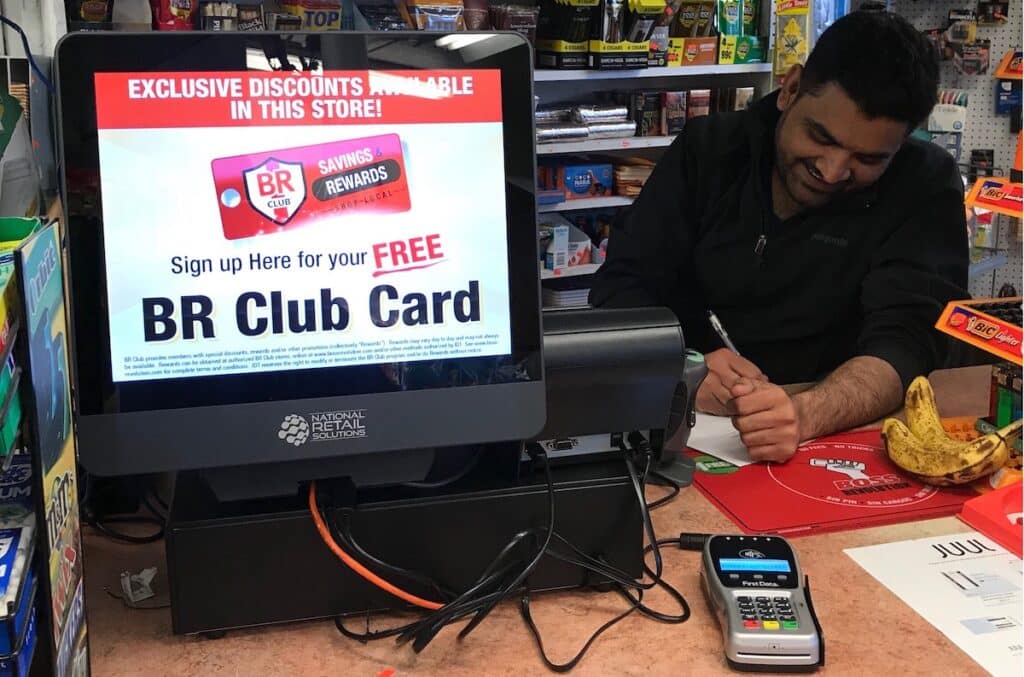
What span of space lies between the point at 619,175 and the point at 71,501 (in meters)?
2.89

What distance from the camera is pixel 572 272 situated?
11.1 feet

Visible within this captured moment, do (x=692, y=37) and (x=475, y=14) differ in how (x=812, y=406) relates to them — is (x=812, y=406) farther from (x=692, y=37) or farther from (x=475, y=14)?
(x=692, y=37)

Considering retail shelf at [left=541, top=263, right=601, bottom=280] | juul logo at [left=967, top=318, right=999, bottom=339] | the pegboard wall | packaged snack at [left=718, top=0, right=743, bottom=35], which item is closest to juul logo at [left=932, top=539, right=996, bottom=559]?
juul logo at [left=967, top=318, right=999, bottom=339]

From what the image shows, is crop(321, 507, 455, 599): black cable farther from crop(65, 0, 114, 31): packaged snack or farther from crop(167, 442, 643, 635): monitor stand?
crop(65, 0, 114, 31): packaged snack

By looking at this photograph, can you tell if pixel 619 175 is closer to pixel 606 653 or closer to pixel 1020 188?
pixel 1020 188

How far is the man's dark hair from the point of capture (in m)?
1.65

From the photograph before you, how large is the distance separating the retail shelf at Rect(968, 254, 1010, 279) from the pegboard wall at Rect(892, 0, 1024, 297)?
0.02 meters

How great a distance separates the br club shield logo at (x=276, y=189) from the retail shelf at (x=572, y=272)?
8.29 feet

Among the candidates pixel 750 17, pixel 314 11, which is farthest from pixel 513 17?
pixel 750 17

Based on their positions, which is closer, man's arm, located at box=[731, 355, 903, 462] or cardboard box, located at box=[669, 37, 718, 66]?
man's arm, located at box=[731, 355, 903, 462]

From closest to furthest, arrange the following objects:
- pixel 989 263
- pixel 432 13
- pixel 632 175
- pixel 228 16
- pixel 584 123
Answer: pixel 228 16
pixel 432 13
pixel 989 263
pixel 584 123
pixel 632 175

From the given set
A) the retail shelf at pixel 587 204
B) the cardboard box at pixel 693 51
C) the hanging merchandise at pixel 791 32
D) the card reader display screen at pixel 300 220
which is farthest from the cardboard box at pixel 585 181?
the card reader display screen at pixel 300 220

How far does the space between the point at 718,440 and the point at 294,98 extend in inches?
29.6

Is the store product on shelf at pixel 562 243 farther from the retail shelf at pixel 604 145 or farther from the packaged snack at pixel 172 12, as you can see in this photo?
the packaged snack at pixel 172 12
